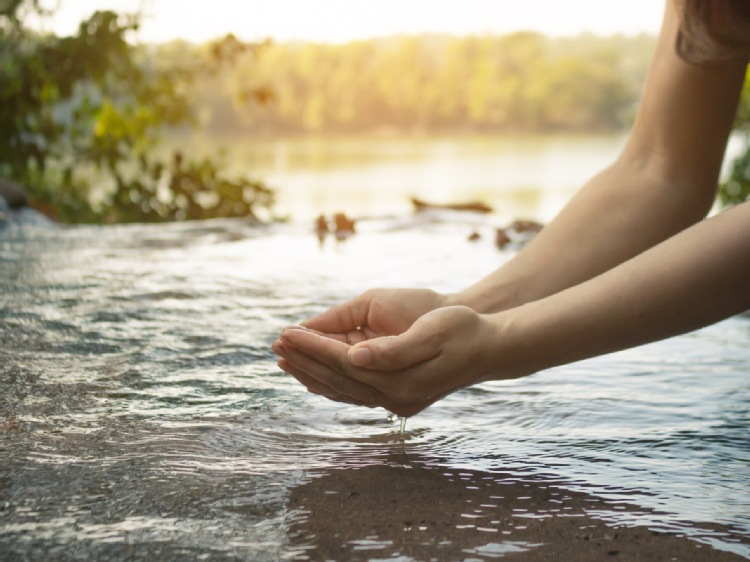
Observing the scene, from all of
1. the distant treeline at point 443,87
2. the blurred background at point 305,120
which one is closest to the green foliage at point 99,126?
the blurred background at point 305,120

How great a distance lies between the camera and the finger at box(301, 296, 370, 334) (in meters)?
1.34

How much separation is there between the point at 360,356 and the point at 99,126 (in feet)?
17.4

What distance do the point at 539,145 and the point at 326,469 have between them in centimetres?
2528

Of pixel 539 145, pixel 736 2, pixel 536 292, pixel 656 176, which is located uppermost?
pixel 539 145

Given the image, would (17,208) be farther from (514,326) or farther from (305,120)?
(305,120)

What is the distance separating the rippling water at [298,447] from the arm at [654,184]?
238mm

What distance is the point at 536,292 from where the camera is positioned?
4.89ft

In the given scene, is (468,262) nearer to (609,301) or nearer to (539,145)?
(609,301)

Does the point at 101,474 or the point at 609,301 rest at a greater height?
the point at 609,301

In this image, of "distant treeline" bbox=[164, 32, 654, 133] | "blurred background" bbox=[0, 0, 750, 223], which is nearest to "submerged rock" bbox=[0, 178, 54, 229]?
"blurred background" bbox=[0, 0, 750, 223]

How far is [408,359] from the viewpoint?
3.60ft

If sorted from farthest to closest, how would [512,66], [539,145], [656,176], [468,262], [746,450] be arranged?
[512,66]
[539,145]
[468,262]
[656,176]
[746,450]

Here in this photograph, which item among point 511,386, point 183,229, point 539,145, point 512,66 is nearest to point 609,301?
point 511,386

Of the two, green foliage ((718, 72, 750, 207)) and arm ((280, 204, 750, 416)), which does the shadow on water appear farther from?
green foliage ((718, 72, 750, 207))
